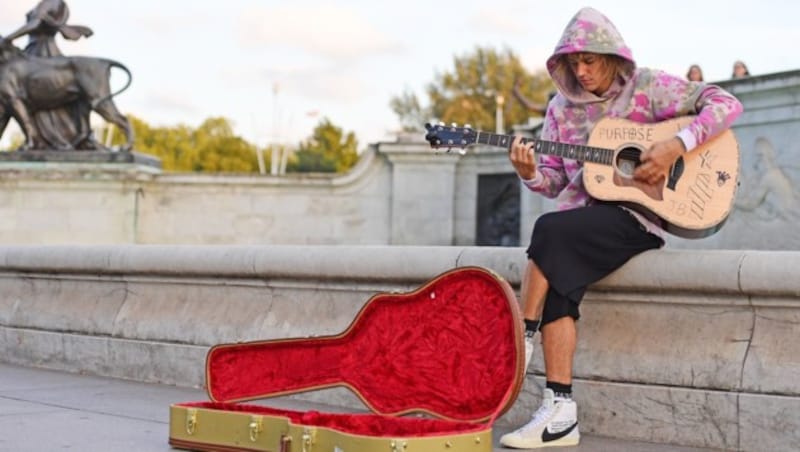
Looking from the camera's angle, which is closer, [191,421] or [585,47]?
[191,421]

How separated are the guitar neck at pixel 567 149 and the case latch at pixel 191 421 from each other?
1526 millimetres

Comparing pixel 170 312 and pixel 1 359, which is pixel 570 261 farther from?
pixel 1 359

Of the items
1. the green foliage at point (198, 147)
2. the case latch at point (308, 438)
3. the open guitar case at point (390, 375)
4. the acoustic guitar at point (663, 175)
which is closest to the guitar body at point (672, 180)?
the acoustic guitar at point (663, 175)

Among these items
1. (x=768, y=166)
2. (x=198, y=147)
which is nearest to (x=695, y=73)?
(x=768, y=166)

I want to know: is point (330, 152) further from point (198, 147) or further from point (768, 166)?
point (768, 166)

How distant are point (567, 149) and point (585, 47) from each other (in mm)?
417

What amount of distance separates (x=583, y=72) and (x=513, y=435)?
1.48 metres

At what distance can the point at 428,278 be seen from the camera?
5738mm

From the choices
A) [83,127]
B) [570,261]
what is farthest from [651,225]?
[83,127]

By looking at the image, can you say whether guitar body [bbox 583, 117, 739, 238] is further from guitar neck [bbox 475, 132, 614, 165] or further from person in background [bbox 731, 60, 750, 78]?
person in background [bbox 731, 60, 750, 78]

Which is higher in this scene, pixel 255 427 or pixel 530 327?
pixel 530 327

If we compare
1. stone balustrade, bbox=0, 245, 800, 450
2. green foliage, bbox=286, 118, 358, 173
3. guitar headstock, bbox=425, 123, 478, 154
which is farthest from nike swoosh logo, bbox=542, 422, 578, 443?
green foliage, bbox=286, 118, 358, 173

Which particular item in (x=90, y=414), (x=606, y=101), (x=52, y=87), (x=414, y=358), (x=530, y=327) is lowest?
(x=90, y=414)

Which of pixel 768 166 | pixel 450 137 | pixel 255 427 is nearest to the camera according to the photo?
pixel 255 427
